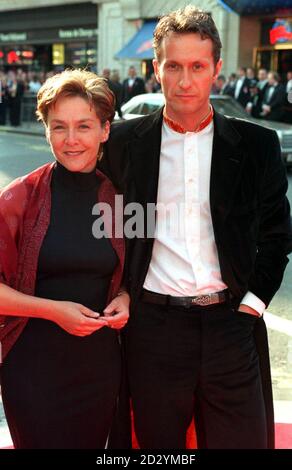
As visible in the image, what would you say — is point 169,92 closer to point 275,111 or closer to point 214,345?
point 214,345

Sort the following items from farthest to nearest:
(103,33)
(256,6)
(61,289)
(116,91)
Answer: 1. (103,33)
2. (256,6)
3. (116,91)
4. (61,289)

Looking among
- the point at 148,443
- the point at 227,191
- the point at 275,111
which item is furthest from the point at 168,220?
the point at 275,111

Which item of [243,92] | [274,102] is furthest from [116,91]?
[243,92]

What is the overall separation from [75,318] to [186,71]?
100 cm

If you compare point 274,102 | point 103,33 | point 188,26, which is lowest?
point 274,102

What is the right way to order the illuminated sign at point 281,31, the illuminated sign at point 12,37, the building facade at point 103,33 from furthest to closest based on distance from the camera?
the illuminated sign at point 12,37, the building facade at point 103,33, the illuminated sign at point 281,31

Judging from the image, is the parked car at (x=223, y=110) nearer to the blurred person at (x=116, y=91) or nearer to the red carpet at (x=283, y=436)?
the blurred person at (x=116, y=91)

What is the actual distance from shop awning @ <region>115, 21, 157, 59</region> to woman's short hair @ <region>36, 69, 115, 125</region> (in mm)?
22230

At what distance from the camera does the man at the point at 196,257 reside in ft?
7.50

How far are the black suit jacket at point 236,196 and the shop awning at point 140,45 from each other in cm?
2215

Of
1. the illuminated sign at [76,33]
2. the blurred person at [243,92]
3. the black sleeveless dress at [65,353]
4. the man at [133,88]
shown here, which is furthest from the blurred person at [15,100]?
the black sleeveless dress at [65,353]

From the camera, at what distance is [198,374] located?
231 centimetres

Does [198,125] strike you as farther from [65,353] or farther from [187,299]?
[65,353]

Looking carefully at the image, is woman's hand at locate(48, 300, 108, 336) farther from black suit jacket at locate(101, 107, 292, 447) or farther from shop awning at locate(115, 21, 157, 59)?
shop awning at locate(115, 21, 157, 59)
